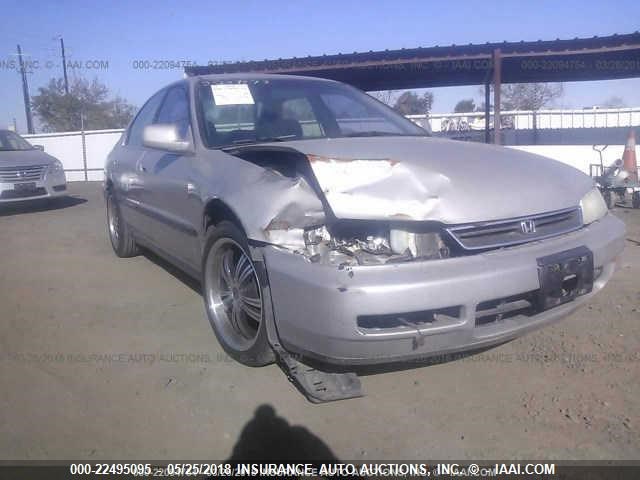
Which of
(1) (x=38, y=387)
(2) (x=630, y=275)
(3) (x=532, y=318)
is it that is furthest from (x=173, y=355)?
(2) (x=630, y=275)

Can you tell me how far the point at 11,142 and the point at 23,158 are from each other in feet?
3.15

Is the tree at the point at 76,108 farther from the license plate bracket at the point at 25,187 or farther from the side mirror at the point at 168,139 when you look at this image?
the side mirror at the point at 168,139

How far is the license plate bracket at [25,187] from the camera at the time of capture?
9016 mm

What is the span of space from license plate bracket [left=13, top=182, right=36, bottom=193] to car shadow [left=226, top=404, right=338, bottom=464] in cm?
820

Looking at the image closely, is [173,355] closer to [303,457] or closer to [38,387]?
[38,387]

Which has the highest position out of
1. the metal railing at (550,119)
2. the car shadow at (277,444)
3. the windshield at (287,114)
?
the metal railing at (550,119)

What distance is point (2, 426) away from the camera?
248 centimetres

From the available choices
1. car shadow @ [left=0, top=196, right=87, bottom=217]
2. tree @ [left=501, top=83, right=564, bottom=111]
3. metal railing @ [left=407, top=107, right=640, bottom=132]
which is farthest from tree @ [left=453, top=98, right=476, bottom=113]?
car shadow @ [left=0, top=196, right=87, bottom=217]

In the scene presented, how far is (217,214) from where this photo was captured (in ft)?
9.88

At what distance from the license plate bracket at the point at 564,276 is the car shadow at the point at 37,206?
946 centimetres

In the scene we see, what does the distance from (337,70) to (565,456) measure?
11.0m

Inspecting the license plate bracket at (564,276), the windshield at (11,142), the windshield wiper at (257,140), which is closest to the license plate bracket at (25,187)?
the windshield at (11,142)

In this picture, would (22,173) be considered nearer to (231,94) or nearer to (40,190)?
(40,190)

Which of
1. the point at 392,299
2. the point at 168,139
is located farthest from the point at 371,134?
the point at 392,299
